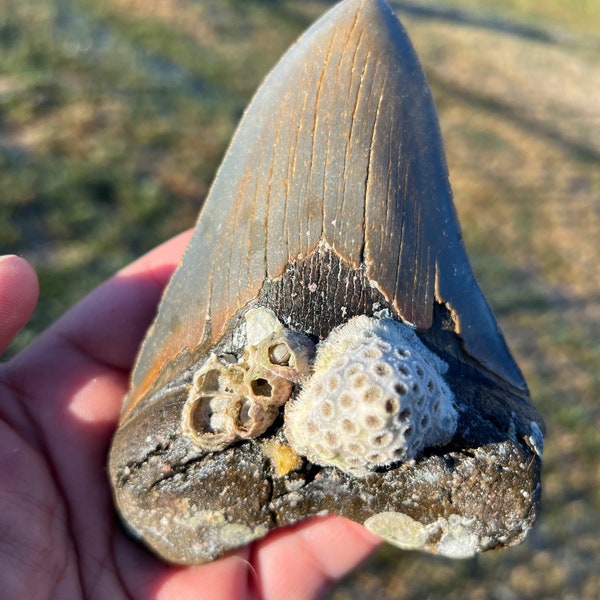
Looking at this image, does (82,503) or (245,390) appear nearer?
(245,390)

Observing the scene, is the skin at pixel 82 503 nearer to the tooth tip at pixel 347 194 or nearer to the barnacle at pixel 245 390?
the tooth tip at pixel 347 194

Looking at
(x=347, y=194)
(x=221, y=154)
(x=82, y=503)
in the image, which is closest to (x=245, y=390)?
(x=347, y=194)

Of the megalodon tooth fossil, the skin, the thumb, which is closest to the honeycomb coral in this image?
the megalodon tooth fossil

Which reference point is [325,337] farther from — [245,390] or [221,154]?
[221,154]

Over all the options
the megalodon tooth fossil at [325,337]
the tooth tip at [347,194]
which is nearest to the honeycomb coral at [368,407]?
the megalodon tooth fossil at [325,337]

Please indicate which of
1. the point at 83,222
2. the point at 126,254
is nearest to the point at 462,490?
the point at 126,254
